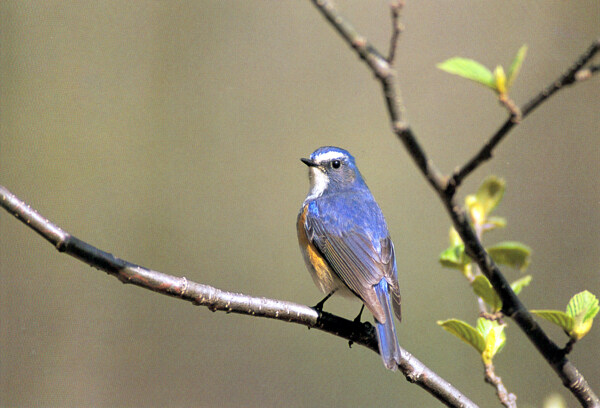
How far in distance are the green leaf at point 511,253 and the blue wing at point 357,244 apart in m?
0.65

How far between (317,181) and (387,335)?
1.35m

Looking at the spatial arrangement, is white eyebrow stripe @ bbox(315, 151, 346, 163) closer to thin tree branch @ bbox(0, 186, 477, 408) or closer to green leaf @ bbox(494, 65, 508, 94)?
thin tree branch @ bbox(0, 186, 477, 408)

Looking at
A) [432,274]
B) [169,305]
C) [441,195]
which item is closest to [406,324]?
[432,274]

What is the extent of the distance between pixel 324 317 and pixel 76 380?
3.92m

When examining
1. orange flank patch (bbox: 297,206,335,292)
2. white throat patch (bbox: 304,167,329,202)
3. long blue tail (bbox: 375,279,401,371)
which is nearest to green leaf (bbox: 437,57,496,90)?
long blue tail (bbox: 375,279,401,371)

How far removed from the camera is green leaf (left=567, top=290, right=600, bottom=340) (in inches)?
52.8

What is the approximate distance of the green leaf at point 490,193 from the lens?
1806 millimetres

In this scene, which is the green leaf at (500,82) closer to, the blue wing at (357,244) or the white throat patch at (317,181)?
the blue wing at (357,244)

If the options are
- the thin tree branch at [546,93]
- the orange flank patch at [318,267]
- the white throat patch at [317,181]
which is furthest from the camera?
the white throat patch at [317,181]

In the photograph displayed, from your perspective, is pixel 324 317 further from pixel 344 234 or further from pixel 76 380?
pixel 76 380

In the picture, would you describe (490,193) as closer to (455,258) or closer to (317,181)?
(455,258)

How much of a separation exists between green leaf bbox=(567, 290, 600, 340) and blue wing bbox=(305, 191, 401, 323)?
0.90 m

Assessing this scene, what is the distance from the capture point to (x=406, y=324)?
5.30 metres

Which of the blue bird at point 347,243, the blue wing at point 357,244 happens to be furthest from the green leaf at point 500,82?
the blue wing at point 357,244
